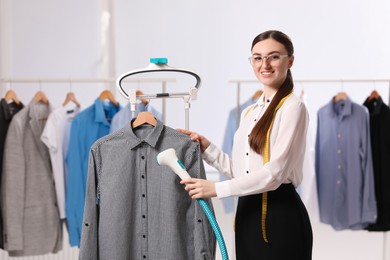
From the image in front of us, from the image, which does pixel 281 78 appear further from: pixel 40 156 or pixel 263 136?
pixel 40 156

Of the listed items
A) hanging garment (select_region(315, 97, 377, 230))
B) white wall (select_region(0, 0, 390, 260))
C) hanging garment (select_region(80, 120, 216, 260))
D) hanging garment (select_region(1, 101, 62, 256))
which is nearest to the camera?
hanging garment (select_region(80, 120, 216, 260))

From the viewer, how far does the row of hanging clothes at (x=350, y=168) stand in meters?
3.42

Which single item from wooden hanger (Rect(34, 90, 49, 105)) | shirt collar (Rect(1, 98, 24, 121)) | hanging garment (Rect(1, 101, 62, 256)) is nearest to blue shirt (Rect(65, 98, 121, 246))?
hanging garment (Rect(1, 101, 62, 256))

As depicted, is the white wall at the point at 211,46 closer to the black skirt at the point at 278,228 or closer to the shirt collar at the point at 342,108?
the shirt collar at the point at 342,108

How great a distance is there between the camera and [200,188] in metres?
1.90

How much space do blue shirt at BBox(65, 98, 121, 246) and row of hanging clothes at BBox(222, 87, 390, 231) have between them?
898mm

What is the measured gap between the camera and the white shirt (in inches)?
73.7

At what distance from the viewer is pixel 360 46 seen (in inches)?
160

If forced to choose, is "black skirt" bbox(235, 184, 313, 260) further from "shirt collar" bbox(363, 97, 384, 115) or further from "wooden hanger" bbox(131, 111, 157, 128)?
"shirt collar" bbox(363, 97, 384, 115)

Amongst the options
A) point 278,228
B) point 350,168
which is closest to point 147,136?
point 278,228

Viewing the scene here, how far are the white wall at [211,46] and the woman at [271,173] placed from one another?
2.06 metres

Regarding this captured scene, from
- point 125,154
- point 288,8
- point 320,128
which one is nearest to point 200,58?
point 288,8

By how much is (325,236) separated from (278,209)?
226cm

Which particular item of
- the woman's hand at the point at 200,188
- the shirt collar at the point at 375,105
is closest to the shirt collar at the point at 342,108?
the shirt collar at the point at 375,105
